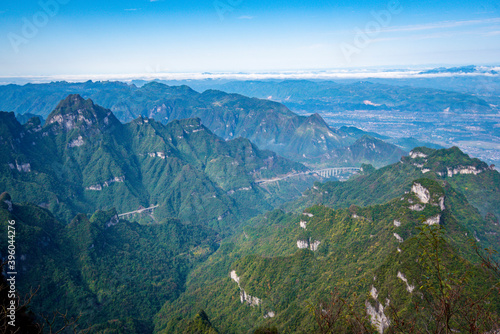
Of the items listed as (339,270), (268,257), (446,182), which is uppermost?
(446,182)

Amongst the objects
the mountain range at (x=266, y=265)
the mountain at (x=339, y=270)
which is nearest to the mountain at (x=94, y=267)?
the mountain range at (x=266, y=265)

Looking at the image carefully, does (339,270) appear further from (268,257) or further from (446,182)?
(446,182)

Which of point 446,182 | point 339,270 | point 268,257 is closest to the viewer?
point 339,270

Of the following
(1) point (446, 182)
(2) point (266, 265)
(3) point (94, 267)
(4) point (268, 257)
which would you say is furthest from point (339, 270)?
(3) point (94, 267)

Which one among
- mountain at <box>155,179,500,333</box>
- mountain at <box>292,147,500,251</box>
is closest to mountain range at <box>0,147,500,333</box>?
mountain at <box>155,179,500,333</box>

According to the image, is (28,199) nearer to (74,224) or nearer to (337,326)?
(74,224)

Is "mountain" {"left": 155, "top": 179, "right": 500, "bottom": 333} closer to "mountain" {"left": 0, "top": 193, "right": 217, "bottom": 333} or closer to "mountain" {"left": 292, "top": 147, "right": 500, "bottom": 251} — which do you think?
"mountain" {"left": 0, "top": 193, "right": 217, "bottom": 333}

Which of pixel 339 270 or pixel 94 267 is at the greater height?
pixel 339 270

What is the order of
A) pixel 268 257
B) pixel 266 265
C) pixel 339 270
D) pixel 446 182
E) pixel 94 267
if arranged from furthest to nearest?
pixel 446 182 < pixel 94 267 < pixel 268 257 < pixel 266 265 < pixel 339 270

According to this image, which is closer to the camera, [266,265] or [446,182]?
[266,265]

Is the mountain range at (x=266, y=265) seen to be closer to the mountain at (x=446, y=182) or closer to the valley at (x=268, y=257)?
the valley at (x=268, y=257)

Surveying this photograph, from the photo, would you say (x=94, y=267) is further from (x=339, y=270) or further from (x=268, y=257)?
(x=339, y=270)
